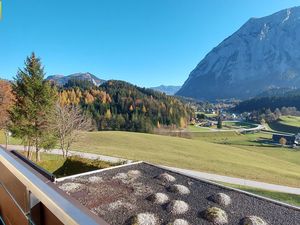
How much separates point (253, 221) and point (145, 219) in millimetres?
3335

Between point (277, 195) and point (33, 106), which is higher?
point (33, 106)

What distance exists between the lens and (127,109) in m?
92.6

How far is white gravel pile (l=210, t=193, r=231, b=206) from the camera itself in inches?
398

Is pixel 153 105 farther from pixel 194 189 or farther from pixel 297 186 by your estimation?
pixel 194 189

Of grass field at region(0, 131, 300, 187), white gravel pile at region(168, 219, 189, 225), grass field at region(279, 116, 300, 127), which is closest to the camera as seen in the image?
white gravel pile at region(168, 219, 189, 225)

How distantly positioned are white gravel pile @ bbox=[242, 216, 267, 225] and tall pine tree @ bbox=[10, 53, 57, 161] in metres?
17.7

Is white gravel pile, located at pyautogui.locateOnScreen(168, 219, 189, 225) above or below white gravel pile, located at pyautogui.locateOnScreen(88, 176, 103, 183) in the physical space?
below

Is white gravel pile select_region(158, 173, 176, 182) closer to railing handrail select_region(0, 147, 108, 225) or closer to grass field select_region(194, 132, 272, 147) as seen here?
railing handrail select_region(0, 147, 108, 225)

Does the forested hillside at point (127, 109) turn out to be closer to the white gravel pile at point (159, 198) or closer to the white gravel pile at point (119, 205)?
the white gravel pile at point (159, 198)

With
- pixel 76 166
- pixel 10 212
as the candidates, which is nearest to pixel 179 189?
pixel 76 166

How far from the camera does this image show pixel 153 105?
9662 centimetres

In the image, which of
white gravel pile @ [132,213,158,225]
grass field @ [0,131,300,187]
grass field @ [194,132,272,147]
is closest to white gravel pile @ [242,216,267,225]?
white gravel pile @ [132,213,158,225]

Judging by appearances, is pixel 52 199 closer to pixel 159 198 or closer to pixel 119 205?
pixel 119 205

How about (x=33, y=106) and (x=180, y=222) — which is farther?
(x=33, y=106)
